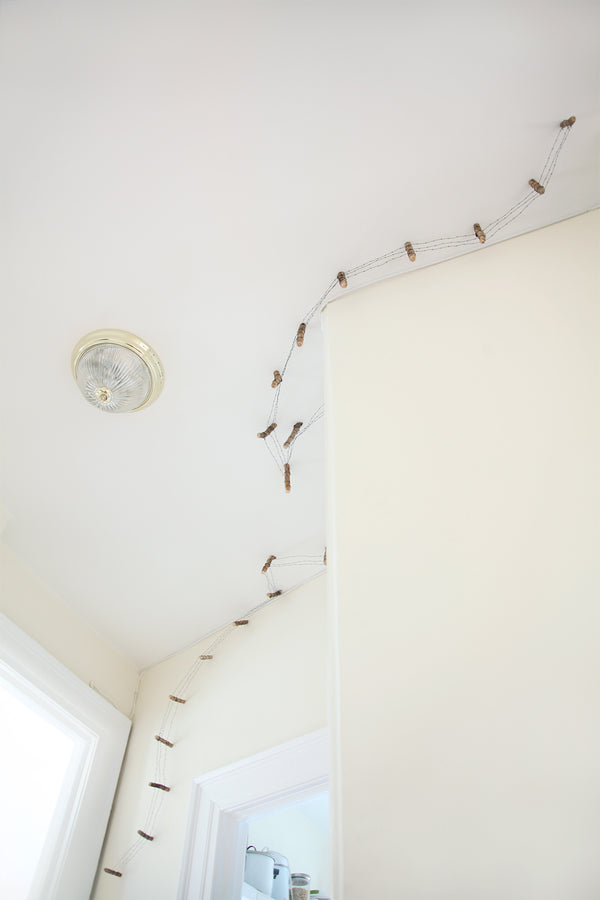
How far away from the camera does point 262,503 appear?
62.0 inches

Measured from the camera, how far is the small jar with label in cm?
246

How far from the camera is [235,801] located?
145cm

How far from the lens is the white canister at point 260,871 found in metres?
1.98

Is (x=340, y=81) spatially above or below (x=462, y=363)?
above

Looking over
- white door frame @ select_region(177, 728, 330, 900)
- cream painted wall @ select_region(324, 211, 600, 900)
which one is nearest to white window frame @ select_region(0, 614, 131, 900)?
white door frame @ select_region(177, 728, 330, 900)

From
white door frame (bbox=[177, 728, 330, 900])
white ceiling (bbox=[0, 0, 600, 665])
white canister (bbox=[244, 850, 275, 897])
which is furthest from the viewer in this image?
white canister (bbox=[244, 850, 275, 897])

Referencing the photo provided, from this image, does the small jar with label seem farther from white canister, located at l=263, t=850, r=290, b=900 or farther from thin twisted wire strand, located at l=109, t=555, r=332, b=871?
thin twisted wire strand, located at l=109, t=555, r=332, b=871

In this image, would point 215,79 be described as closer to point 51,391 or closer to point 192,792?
point 51,391

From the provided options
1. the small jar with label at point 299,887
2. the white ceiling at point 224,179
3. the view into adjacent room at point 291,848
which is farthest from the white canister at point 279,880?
the white ceiling at point 224,179

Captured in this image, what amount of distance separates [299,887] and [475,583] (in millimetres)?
2637

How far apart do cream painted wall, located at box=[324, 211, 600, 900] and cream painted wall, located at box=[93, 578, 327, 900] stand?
0.92m

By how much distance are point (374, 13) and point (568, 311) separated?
582mm

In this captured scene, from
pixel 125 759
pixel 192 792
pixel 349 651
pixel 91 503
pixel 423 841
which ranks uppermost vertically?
pixel 91 503

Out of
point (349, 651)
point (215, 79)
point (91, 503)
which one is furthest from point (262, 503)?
point (215, 79)
